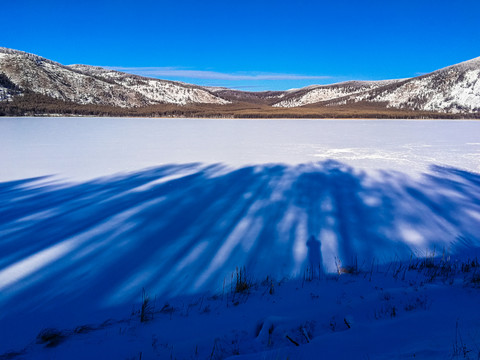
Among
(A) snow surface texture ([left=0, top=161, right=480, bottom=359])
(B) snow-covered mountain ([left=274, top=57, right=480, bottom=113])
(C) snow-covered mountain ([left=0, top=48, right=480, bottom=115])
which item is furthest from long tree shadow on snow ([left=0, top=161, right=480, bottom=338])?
(B) snow-covered mountain ([left=274, top=57, right=480, bottom=113])

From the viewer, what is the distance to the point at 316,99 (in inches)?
5728

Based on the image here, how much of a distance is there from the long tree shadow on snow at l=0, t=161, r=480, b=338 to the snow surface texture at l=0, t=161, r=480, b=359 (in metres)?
0.02

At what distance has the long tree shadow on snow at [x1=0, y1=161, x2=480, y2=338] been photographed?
2893 mm

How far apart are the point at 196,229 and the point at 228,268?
1081mm

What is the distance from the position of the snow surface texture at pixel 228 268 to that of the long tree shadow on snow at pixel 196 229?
0.02m

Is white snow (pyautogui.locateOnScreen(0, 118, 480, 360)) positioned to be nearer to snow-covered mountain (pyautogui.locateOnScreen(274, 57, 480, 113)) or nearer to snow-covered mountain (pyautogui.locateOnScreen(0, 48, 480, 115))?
snow-covered mountain (pyautogui.locateOnScreen(0, 48, 480, 115))

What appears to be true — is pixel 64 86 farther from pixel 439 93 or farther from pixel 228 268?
pixel 439 93

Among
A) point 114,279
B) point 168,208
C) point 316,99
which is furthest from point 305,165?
point 316,99

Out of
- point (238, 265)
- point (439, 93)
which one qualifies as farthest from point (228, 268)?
point (439, 93)

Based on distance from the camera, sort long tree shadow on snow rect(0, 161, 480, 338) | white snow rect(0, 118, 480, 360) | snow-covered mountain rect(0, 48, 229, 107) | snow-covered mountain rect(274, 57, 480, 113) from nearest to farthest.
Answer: white snow rect(0, 118, 480, 360) → long tree shadow on snow rect(0, 161, 480, 338) → snow-covered mountain rect(274, 57, 480, 113) → snow-covered mountain rect(0, 48, 229, 107)

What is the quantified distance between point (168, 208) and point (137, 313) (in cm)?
261

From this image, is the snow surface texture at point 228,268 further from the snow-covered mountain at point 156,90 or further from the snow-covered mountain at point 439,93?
the snow-covered mountain at point 439,93

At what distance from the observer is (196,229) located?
13.5 ft

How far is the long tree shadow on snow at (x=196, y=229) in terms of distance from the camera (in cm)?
289
